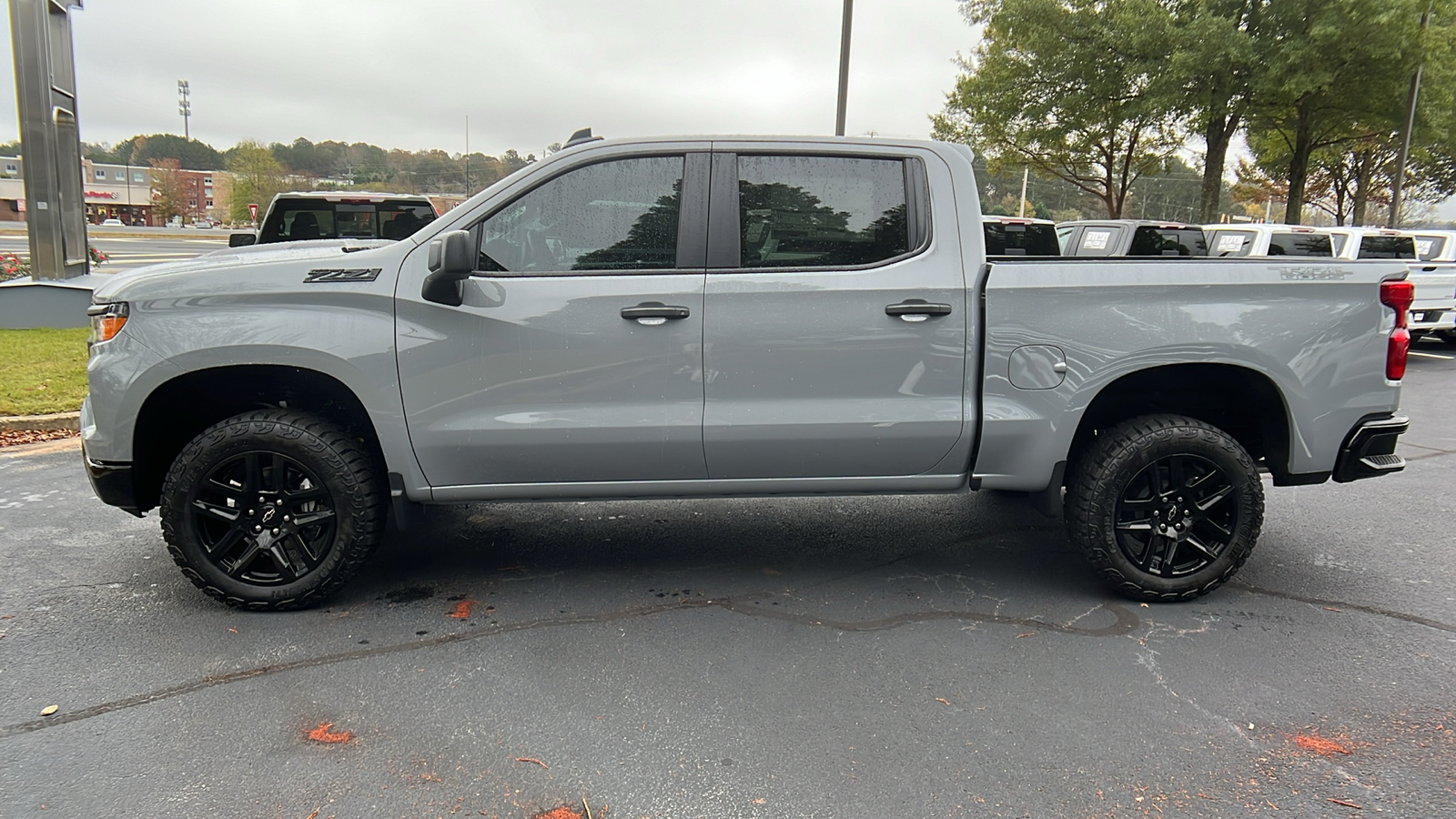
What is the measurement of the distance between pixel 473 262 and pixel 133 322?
1.38 m

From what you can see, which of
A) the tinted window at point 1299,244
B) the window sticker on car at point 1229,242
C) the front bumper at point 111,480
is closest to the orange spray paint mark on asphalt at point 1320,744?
the front bumper at point 111,480

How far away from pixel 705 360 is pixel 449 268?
1.07 metres

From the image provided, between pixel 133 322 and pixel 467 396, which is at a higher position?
pixel 133 322

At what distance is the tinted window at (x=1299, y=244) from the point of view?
11852 mm

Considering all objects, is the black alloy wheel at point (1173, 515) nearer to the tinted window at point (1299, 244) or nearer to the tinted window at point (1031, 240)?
the tinted window at point (1031, 240)

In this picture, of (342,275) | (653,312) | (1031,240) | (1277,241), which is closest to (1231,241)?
(1277,241)

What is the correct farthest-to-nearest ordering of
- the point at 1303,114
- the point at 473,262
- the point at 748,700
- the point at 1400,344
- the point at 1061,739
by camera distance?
the point at 1303,114 → the point at 1400,344 → the point at 473,262 → the point at 748,700 → the point at 1061,739

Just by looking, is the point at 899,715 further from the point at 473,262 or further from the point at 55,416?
the point at 55,416

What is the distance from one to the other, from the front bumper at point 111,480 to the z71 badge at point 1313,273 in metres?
4.87

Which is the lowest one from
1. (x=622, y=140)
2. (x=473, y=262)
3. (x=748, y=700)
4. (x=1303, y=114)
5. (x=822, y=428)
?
(x=748, y=700)

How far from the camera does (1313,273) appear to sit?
12.8 feet

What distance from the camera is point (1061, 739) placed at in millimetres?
3027

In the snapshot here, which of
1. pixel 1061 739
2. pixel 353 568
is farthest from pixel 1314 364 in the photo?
pixel 353 568

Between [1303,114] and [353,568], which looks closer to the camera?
[353,568]
